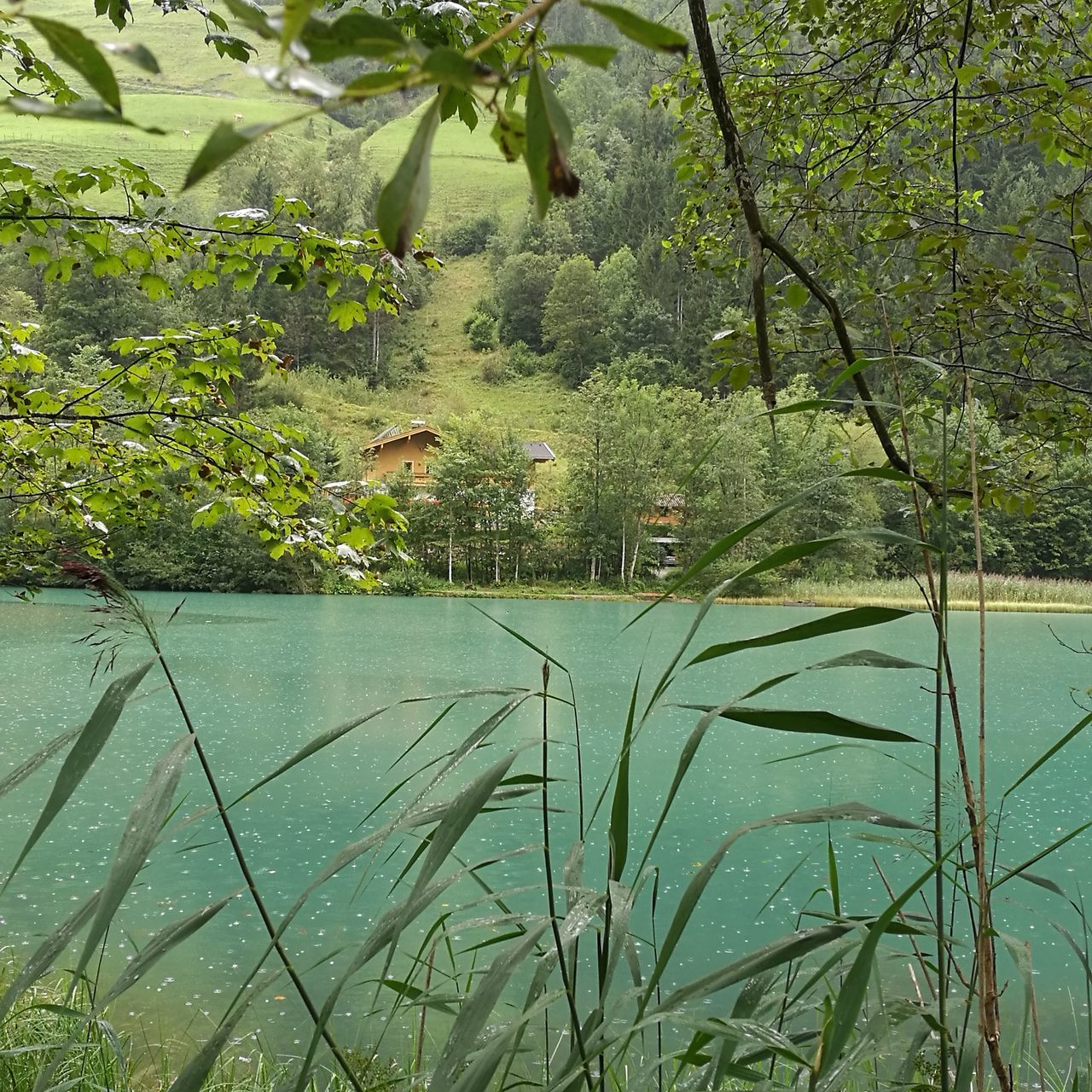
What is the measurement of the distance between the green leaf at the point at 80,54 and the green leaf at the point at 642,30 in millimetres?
110

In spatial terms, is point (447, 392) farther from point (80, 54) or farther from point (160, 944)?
point (80, 54)

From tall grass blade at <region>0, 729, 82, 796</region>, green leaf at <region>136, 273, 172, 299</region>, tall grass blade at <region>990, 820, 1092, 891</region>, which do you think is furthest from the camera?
green leaf at <region>136, 273, 172, 299</region>

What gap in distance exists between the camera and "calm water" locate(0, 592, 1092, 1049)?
3.90m

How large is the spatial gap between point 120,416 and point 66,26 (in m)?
2.74

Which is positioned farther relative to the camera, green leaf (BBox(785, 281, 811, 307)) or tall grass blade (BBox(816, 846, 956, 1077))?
green leaf (BBox(785, 281, 811, 307))

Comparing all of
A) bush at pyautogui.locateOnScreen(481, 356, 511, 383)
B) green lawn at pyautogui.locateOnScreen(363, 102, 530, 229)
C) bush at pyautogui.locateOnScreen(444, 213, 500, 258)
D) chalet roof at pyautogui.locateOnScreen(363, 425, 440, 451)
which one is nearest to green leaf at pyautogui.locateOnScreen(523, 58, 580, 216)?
chalet roof at pyautogui.locateOnScreen(363, 425, 440, 451)

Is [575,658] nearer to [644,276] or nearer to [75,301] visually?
[75,301]


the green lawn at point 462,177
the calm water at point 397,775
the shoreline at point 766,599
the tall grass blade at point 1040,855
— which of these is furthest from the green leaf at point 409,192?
the green lawn at point 462,177

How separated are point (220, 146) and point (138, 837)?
58 cm

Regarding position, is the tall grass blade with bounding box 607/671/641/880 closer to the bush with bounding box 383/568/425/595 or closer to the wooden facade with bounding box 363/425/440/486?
the bush with bounding box 383/568/425/595

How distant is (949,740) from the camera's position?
7.60 meters

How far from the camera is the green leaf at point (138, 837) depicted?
2.15ft

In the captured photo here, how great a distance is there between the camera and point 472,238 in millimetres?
61031

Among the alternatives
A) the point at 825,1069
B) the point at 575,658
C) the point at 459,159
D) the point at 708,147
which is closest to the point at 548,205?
the point at 825,1069
